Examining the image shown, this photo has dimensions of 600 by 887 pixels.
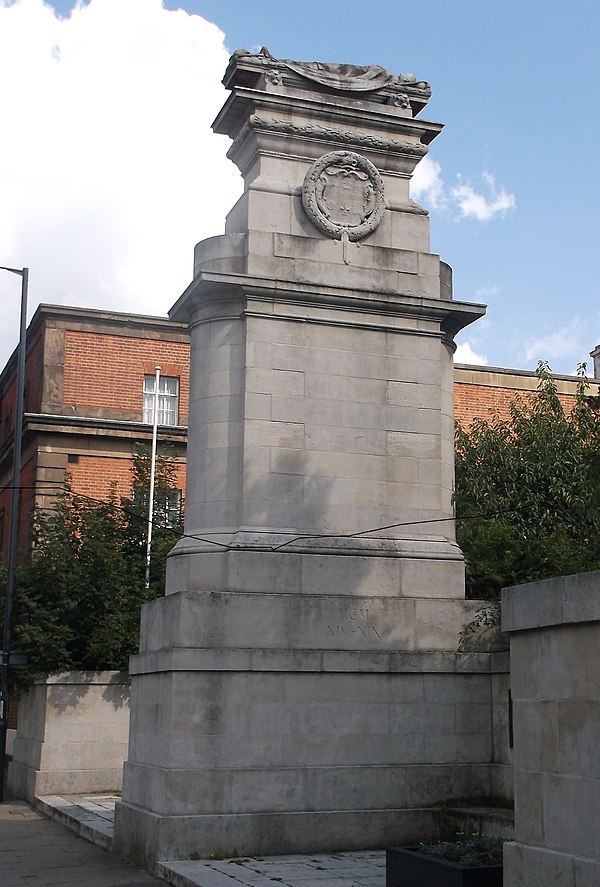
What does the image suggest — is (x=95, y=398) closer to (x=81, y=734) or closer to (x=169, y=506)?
(x=169, y=506)

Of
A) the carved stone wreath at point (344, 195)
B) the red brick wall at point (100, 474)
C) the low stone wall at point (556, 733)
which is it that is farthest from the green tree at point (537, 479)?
the red brick wall at point (100, 474)

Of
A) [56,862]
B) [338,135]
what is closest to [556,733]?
[56,862]

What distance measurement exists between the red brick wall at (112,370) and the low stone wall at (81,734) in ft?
46.8

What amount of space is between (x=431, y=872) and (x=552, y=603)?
3.04 metres

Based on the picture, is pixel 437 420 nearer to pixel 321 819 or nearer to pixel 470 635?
pixel 470 635

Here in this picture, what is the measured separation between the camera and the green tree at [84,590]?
23.8m

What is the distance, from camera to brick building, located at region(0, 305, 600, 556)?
3575 centimetres

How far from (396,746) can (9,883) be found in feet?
16.6

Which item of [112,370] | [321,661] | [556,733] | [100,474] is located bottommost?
[556,733]

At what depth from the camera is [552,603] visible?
977 cm

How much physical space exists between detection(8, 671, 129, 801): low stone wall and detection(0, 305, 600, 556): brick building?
1228cm

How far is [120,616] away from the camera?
2408 cm

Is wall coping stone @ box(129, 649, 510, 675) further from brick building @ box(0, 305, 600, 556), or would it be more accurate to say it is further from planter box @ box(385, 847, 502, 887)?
brick building @ box(0, 305, 600, 556)

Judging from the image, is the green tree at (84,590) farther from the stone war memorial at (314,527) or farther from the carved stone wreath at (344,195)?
the carved stone wreath at (344,195)
